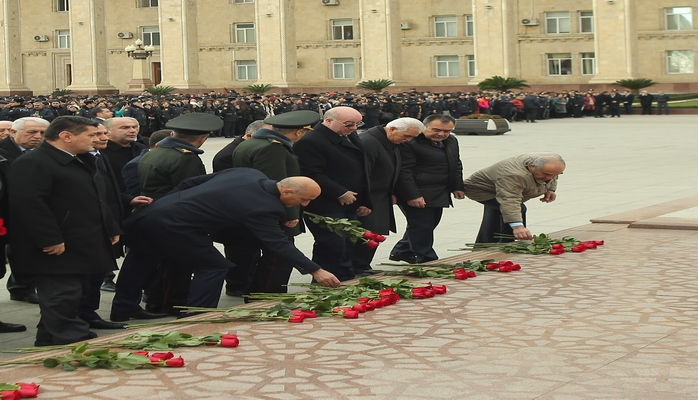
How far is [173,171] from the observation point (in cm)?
941

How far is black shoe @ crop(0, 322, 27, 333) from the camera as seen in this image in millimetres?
8751

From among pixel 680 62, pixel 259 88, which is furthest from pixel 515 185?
pixel 680 62

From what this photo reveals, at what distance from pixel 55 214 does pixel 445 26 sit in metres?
53.2

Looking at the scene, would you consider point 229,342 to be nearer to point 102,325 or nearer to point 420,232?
point 102,325

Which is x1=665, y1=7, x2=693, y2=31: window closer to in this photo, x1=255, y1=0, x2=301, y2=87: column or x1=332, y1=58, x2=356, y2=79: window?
x1=332, y1=58, x2=356, y2=79: window

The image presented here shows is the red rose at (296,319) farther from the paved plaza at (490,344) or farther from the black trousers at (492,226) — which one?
the black trousers at (492,226)

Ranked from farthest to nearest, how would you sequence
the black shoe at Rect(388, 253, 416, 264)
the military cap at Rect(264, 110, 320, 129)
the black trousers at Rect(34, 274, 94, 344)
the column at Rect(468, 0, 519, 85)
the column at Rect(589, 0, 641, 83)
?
1. the column at Rect(468, 0, 519, 85)
2. the column at Rect(589, 0, 641, 83)
3. the black shoe at Rect(388, 253, 416, 264)
4. the military cap at Rect(264, 110, 320, 129)
5. the black trousers at Rect(34, 274, 94, 344)

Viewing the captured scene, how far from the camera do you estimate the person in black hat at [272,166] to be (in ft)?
31.0

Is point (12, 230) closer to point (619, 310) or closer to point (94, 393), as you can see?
point (94, 393)

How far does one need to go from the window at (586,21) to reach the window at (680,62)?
166 inches

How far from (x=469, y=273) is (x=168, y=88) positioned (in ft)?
148

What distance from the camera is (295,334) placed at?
294 inches

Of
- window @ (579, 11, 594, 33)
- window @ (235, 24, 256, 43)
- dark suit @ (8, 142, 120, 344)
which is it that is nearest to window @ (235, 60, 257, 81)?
window @ (235, 24, 256, 43)

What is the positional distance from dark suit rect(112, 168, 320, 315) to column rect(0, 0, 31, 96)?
52.4m
